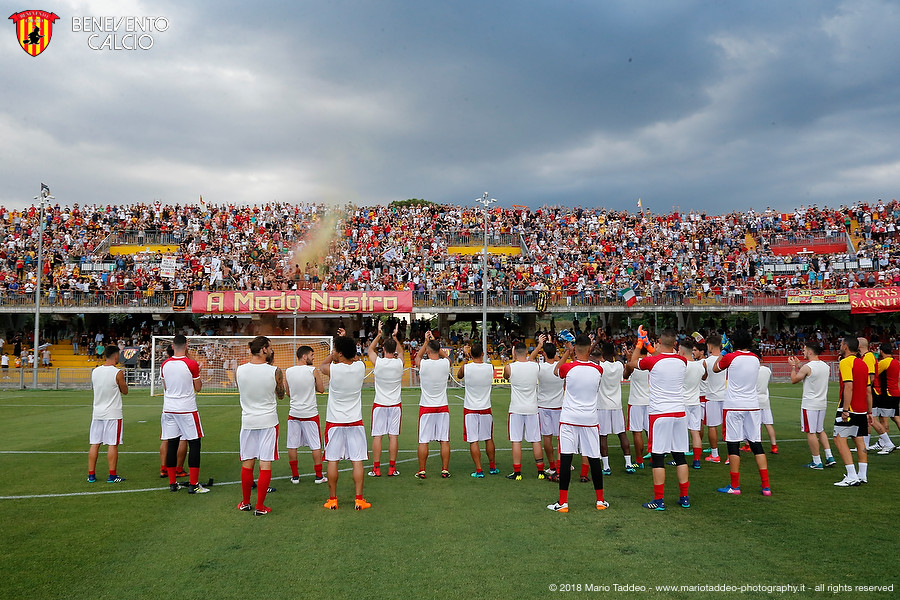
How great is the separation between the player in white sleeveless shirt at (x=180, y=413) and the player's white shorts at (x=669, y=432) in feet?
19.7

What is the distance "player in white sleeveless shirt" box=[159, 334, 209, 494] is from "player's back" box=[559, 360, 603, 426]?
16.5ft

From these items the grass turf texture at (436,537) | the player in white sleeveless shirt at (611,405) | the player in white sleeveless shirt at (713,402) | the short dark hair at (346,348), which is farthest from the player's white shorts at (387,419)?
the player in white sleeveless shirt at (713,402)

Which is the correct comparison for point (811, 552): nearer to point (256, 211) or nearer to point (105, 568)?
point (105, 568)

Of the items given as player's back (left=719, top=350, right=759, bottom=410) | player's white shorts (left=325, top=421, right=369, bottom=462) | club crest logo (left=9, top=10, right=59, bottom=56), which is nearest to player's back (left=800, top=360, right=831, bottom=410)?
player's back (left=719, top=350, right=759, bottom=410)

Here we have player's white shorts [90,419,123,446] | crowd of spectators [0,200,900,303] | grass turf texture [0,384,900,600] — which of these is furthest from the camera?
crowd of spectators [0,200,900,303]

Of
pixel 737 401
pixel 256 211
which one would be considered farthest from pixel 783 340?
pixel 256 211

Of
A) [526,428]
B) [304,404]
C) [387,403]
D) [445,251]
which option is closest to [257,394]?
[304,404]

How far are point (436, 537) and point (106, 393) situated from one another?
5.78 m

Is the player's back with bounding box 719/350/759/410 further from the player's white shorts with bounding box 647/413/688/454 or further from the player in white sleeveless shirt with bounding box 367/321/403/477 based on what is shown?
the player in white sleeveless shirt with bounding box 367/321/403/477

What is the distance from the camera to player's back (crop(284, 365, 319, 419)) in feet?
26.1

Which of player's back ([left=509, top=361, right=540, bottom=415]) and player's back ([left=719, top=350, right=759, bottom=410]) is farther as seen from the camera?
player's back ([left=509, top=361, right=540, bottom=415])

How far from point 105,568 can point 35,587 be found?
537 mm

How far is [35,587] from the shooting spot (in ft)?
15.6

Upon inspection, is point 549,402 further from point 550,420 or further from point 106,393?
point 106,393
